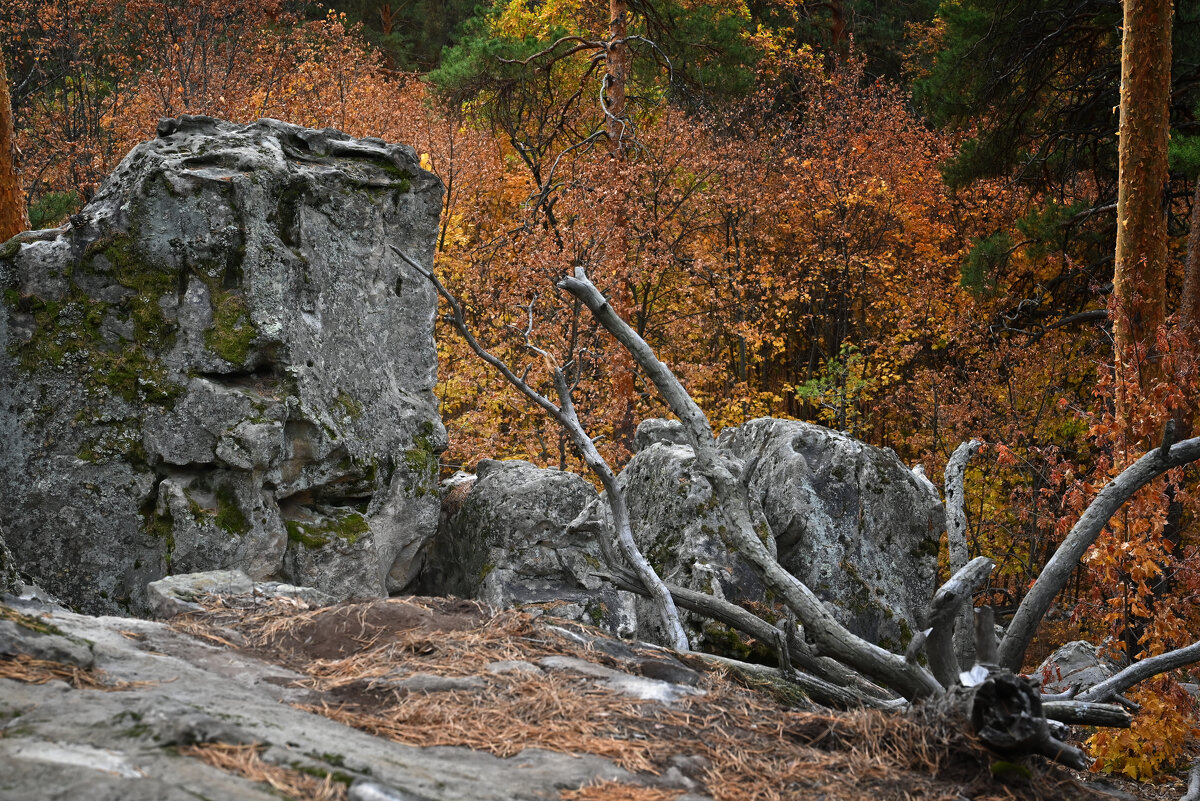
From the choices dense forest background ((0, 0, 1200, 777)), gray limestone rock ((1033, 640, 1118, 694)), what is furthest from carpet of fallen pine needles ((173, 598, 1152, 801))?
dense forest background ((0, 0, 1200, 777))

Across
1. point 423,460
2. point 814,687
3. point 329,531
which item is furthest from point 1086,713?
point 423,460

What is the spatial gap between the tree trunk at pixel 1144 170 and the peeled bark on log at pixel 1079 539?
4.46 metres

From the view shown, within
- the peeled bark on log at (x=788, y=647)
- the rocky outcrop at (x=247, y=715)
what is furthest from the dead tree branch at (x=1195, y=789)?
the rocky outcrop at (x=247, y=715)

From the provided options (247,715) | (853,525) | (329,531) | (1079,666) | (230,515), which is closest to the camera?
(247,715)

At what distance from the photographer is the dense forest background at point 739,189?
13664mm

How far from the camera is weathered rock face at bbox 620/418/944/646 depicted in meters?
7.91

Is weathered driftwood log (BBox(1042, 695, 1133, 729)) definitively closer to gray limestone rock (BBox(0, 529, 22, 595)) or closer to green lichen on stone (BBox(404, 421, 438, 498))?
gray limestone rock (BBox(0, 529, 22, 595))

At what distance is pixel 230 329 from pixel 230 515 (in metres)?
1.26

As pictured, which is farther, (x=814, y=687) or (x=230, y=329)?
(x=230, y=329)

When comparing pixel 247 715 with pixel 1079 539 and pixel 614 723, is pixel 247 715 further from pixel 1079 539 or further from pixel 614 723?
pixel 1079 539

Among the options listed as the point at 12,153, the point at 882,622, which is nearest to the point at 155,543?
the point at 882,622

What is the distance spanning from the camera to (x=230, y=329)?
651 centimetres

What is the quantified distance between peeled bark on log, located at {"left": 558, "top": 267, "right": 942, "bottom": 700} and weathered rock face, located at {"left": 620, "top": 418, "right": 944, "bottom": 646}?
2875mm

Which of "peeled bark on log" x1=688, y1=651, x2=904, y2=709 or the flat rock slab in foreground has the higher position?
the flat rock slab in foreground
